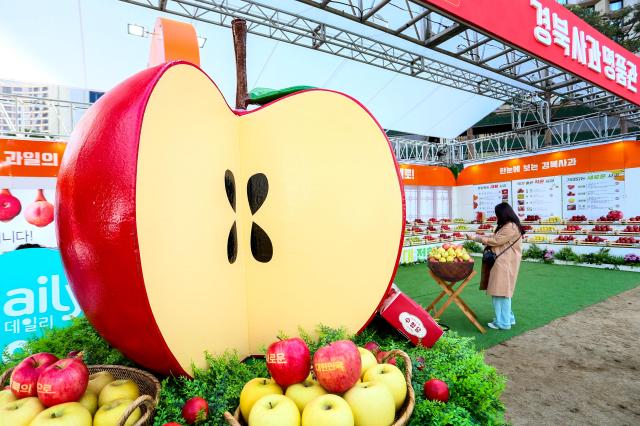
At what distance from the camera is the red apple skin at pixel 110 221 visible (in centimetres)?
109

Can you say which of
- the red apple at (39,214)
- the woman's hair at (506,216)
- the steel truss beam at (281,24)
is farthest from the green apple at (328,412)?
the red apple at (39,214)

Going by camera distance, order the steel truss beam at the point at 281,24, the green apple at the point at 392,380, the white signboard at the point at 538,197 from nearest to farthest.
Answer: the green apple at the point at 392,380
the steel truss beam at the point at 281,24
the white signboard at the point at 538,197

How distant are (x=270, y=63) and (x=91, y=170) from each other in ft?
22.2

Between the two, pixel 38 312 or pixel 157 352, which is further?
pixel 38 312

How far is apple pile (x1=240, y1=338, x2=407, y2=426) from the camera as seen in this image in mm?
983

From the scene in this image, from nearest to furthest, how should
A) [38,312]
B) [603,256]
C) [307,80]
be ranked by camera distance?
[38,312]
[307,80]
[603,256]

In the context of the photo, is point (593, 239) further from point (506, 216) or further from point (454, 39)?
point (506, 216)

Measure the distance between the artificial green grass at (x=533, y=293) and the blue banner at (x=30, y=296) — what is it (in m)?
3.66

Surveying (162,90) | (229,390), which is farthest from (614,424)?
(162,90)


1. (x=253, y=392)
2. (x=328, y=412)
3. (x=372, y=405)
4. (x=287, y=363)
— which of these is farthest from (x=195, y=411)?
(x=372, y=405)

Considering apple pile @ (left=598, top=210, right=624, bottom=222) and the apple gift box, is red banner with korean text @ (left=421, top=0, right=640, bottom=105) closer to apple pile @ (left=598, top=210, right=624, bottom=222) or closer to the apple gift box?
the apple gift box

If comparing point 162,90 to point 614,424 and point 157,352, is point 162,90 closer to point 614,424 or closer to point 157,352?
point 157,352

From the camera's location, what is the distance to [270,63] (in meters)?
7.29

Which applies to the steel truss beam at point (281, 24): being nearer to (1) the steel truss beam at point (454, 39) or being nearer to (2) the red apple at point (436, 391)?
(1) the steel truss beam at point (454, 39)
